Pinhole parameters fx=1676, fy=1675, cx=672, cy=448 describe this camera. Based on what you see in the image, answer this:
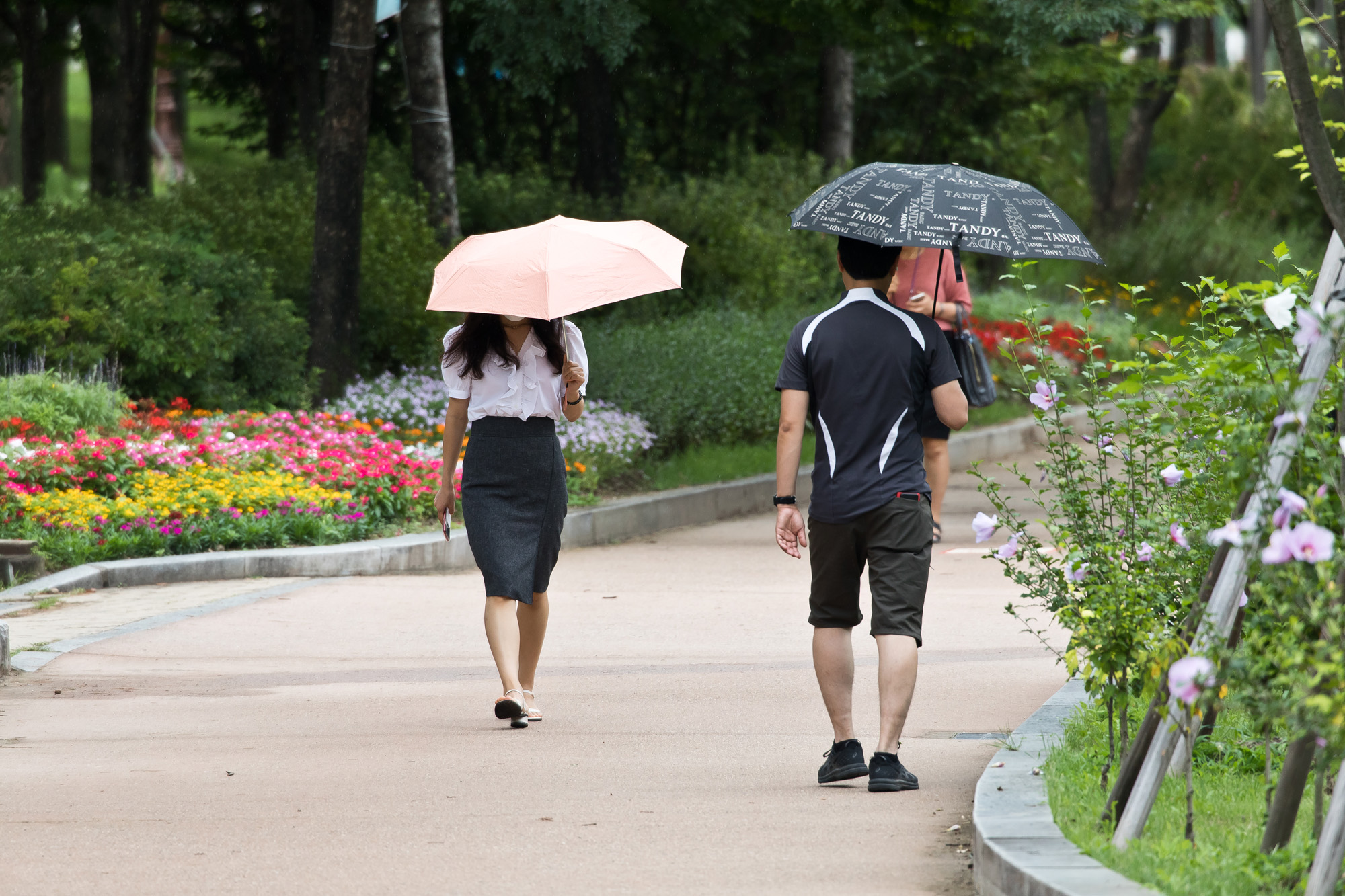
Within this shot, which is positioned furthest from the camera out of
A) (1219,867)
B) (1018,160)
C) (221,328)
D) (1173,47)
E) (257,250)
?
(1173,47)

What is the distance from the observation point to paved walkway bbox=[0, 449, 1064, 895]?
14.4 feet

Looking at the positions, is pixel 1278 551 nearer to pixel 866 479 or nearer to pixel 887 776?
pixel 866 479

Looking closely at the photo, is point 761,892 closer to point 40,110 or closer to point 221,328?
point 221,328

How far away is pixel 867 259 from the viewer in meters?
5.20

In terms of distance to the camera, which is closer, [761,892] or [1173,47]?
[761,892]

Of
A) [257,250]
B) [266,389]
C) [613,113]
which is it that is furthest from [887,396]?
[613,113]

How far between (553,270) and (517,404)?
0.53 metres

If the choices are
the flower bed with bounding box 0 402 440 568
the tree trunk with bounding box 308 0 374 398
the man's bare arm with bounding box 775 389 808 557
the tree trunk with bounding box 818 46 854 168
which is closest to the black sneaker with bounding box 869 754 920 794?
the man's bare arm with bounding box 775 389 808 557

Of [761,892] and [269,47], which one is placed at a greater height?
[269,47]

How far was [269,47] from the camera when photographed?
24.2 meters

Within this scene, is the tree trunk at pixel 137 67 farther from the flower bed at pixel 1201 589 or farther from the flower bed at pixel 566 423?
the flower bed at pixel 1201 589

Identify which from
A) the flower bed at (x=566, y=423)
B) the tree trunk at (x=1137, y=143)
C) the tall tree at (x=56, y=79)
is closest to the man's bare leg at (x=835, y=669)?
the flower bed at (x=566, y=423)

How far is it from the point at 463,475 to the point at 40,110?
1868 centimetres

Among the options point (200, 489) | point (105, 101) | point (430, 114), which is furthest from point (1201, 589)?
point (105, 101)
